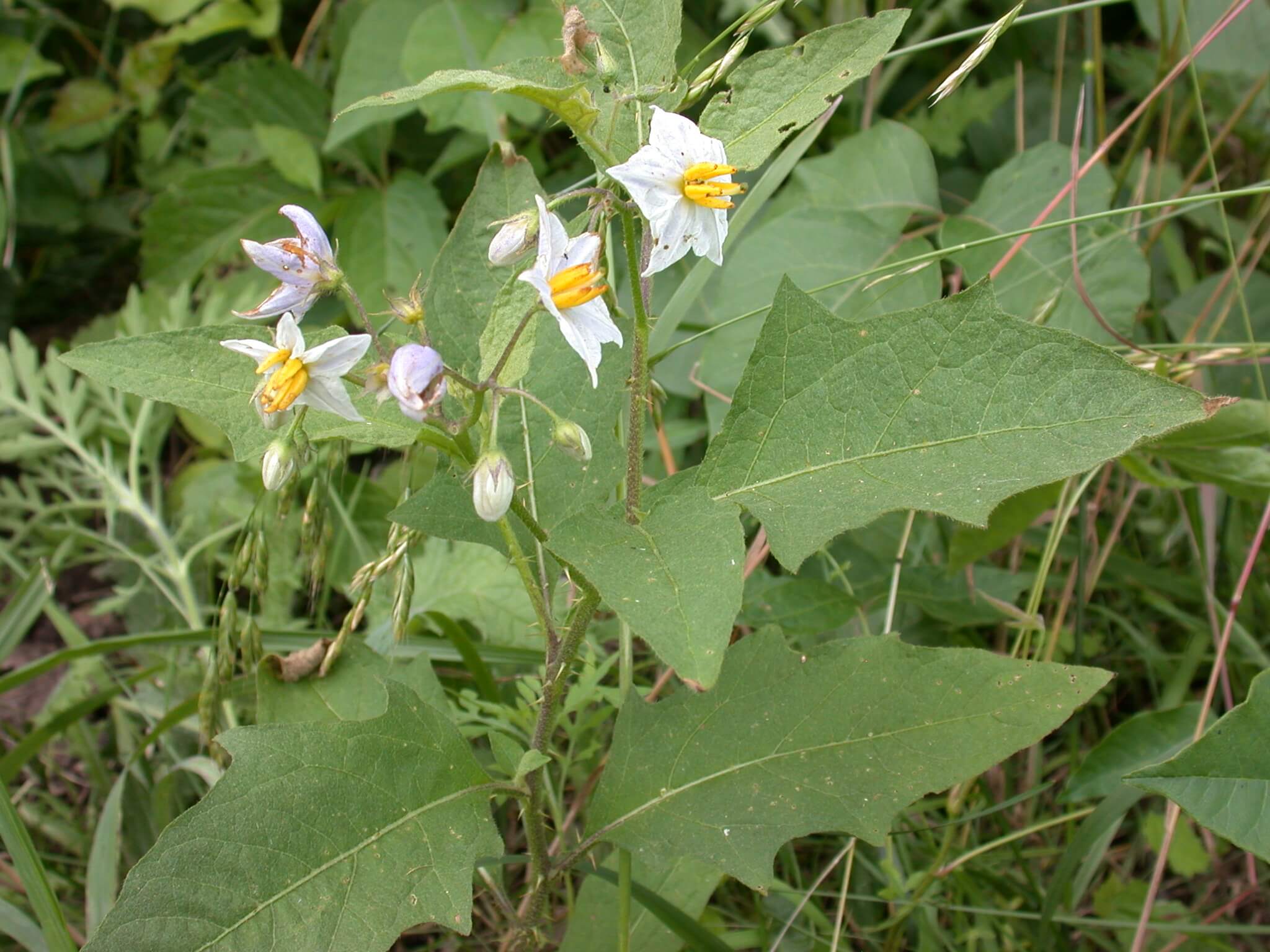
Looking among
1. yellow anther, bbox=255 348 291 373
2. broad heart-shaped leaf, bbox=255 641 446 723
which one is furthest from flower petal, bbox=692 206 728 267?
broad heart-shaped leaf, bbox=255 641 446 723

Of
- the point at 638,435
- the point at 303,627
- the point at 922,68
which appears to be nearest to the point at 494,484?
the point at 638,435

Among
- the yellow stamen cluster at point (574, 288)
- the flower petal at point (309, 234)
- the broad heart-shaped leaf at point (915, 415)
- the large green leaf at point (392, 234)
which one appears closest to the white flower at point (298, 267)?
the flower petal at point (309, 234)

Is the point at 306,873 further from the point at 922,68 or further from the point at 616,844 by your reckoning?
the point at 922,68

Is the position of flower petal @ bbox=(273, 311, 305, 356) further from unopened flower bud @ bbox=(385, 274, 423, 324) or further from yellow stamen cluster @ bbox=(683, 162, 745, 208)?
yellow stamen cluster @ bbox=(683, 162, 745, 208)

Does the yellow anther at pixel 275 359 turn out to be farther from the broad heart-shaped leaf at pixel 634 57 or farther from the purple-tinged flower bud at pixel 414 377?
the broad heart-shaped leaf at pixel 634 57

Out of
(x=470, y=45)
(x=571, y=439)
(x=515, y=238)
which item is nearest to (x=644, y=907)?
(x=571, y=439)

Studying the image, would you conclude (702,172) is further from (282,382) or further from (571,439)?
(282,382)
